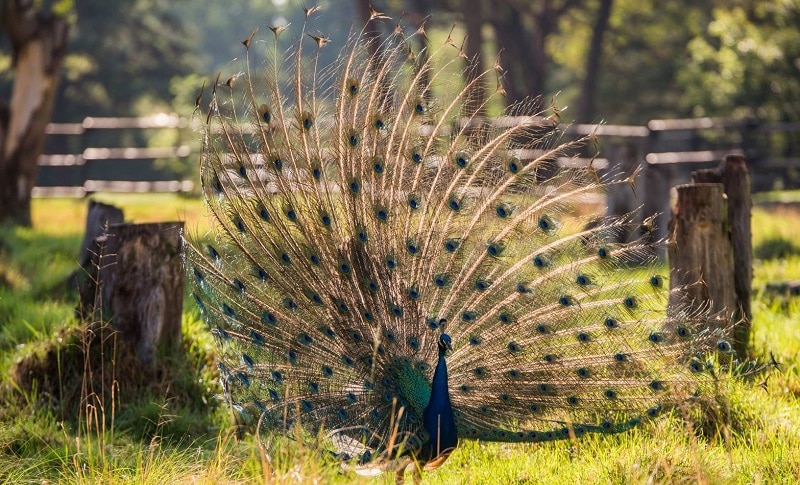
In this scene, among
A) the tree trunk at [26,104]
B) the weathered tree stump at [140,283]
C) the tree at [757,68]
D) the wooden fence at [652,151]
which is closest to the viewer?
the weathered tree stump at [140,283]

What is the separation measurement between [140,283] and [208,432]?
1.10 m

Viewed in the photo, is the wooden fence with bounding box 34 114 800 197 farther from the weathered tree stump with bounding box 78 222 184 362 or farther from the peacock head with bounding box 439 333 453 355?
the peacock head with bounding box 439 333 453 355

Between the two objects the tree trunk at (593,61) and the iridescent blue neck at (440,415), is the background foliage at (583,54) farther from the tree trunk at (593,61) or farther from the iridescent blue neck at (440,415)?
the iridescent blue neck at (440,415)

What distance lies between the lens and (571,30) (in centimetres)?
3503

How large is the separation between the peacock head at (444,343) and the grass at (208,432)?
58 cm

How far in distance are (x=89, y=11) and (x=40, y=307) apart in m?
29.9

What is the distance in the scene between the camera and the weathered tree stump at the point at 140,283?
21.2ft

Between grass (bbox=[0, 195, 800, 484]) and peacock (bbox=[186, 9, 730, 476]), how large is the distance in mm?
242

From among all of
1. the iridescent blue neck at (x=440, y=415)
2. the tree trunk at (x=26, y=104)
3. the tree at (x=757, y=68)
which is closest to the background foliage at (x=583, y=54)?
the tree at (x=757, y=68)

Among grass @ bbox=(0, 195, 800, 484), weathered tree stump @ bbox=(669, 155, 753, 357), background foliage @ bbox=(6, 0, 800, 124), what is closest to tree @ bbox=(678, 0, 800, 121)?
background foliage @ bbox=(6, 0, 800, 124)

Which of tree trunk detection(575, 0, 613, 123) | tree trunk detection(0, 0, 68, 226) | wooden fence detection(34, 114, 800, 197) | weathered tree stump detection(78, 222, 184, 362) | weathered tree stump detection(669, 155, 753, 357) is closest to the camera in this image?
weathered tree stump detection(669, 155, 753, 357)

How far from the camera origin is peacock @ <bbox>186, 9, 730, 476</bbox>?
4754mm

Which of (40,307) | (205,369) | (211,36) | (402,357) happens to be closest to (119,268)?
(205,369)

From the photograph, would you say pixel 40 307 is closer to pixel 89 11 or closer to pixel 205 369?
pixel 205 369
